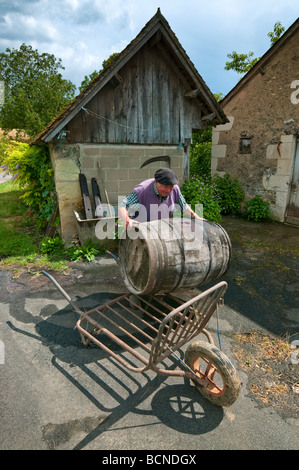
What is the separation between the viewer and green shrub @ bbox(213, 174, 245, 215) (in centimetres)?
1040

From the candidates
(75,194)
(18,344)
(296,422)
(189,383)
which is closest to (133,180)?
(75,194)

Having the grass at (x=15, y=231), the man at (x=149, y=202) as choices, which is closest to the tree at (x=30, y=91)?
the grass at (x=15, y=231)

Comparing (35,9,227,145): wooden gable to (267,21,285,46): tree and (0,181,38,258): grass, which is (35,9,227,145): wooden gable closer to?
(0,181,38,258): grass

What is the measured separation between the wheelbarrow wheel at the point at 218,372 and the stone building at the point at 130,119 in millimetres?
4793

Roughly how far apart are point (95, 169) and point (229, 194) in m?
5.53

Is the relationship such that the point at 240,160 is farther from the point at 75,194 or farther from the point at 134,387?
the point at 134,387

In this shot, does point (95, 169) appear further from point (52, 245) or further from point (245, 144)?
point (245, 144)

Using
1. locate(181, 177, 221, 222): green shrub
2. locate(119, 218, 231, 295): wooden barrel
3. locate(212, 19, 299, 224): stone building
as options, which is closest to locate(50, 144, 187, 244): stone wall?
A: locate(181, 177, 221, 222): green shrub

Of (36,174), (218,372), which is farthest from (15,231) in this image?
(218,372)

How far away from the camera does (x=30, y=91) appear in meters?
20.8

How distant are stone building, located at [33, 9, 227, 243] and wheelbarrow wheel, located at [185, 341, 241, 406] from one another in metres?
4.79

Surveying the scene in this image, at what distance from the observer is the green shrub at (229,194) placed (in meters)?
10.4

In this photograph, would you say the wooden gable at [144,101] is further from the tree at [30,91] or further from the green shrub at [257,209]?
the tree at [30,91]

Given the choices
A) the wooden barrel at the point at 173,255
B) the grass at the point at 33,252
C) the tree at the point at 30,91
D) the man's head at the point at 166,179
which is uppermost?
the tree at the point at 30,91
